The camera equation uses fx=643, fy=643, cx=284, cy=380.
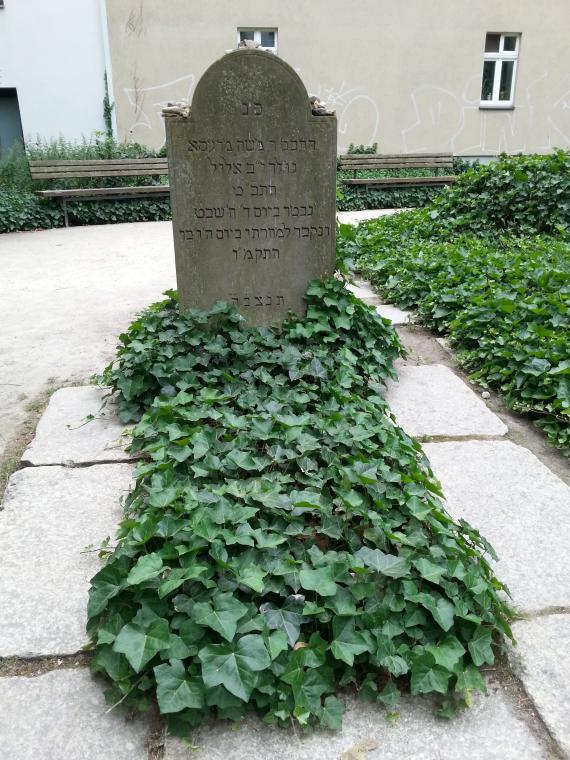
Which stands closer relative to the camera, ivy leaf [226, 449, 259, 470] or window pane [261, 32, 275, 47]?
ivy leaf [226, 449, 259, 470]

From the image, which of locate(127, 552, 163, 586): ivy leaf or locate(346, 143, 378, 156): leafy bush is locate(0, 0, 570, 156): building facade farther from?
locate(127, 552, 163, 586): ivy leaf

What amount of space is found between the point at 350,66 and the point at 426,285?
10.8 m

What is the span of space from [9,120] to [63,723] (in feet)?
47.3

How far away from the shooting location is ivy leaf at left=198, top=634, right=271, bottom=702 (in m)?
1.49

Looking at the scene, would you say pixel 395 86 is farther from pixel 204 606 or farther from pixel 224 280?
pixel 204 606

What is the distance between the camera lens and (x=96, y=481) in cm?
260

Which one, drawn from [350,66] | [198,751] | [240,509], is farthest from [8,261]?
[350,66]

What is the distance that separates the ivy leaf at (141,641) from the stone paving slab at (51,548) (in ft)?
0.91

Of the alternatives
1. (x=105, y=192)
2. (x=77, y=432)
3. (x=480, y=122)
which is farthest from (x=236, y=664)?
(x=480, y=122)

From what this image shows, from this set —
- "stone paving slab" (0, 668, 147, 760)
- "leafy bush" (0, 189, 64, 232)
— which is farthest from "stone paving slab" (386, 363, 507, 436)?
"leafy bush" (0, 189, 64, 232)

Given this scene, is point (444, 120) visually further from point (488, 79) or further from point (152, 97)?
point (152, 97)

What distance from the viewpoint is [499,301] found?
162 inches

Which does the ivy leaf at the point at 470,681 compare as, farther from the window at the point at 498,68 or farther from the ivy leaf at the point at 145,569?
the window at the point at 498,68

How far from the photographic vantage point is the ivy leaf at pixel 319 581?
170 centimetres
